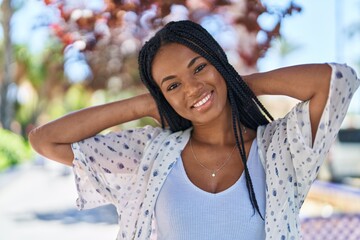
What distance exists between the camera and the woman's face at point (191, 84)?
221 centimetres

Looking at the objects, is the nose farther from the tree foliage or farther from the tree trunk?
the tree trunk

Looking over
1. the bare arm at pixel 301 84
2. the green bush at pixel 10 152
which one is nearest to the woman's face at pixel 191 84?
the bare arm at pixel 301 84

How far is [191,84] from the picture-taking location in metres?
2.20

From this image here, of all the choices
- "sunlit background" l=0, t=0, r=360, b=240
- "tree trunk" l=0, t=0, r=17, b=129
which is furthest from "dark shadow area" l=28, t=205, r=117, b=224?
"tree trunk" l=0, t=0, r=17, b=129

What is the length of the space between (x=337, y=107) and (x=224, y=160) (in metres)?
0.45

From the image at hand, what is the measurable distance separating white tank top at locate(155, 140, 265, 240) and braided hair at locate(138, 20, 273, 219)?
0.10ft

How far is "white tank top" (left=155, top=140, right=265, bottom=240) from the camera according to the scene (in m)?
2.18

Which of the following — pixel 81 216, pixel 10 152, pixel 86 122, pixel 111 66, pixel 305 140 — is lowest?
pixel 10 152

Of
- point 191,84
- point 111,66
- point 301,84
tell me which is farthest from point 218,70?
point 111,66

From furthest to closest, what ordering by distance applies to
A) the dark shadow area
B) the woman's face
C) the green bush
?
the green bush → the dark shadow area → the woman's face

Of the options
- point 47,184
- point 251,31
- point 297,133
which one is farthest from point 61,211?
point 297,133

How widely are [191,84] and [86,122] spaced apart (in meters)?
0.46

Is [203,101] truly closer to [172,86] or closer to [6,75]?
[172,86]

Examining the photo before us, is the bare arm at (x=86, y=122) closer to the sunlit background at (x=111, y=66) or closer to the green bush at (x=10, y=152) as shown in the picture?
the sunlit background at (x=111, y=66)
